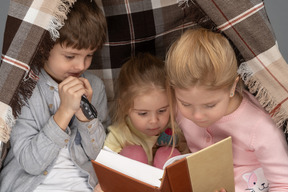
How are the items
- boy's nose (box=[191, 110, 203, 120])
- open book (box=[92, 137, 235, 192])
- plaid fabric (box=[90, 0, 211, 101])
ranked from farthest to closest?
plaid fabric (box=[90, 0, 211, 101]), boy's nose (box=[191, 110, 203, 120]), open book (box=[92, 137, 235, 192])

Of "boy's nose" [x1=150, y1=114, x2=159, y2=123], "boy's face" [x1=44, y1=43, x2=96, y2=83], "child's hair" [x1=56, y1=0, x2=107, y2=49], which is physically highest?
"child's hair" [x1=56, y1=0, x2=107, y2=49]

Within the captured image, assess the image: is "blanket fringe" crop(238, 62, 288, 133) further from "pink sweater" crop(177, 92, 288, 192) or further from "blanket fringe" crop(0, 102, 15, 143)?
"blanket fringe" crop(0, 102, 15, 143)

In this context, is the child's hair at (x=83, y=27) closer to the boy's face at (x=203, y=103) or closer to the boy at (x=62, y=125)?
the boy at (x=62, y=125)

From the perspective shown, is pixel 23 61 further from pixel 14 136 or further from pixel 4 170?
pixel 4 170

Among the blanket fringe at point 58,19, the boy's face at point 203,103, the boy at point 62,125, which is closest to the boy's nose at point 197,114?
the boy's face at point 203,103

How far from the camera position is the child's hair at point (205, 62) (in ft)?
4.24

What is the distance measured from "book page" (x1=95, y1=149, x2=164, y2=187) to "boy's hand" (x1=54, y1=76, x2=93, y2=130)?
184 millimetres

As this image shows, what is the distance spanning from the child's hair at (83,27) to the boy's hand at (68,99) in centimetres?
12

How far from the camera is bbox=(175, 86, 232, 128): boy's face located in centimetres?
131

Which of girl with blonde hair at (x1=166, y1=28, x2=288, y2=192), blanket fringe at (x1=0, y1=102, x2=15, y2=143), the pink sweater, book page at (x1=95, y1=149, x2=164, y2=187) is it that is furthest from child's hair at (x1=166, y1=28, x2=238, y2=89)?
blanket fringe at (x1=0, y1=102, x2=15, y2=143)

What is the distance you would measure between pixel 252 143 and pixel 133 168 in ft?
1.34

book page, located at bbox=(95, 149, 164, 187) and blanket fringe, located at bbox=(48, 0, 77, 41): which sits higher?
blanket fringe, located at bbox=(48, 0, 77, 41)

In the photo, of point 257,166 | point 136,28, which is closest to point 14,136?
point 136,28

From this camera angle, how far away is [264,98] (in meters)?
1.34
